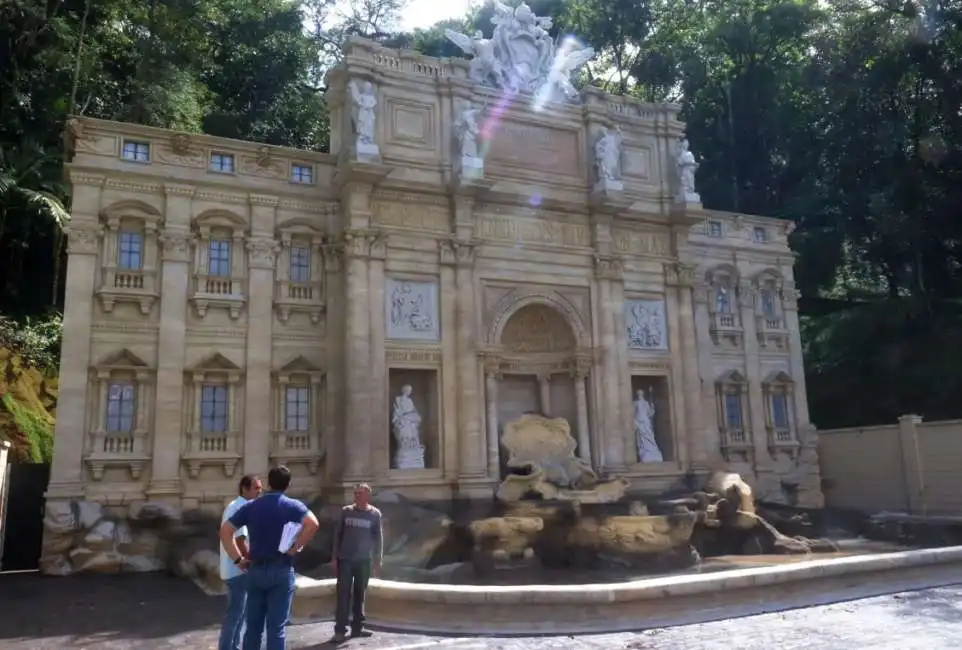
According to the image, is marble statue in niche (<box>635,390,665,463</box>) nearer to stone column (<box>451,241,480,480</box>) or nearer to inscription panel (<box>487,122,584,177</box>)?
stone column (<box>451,241,480,480</box>)

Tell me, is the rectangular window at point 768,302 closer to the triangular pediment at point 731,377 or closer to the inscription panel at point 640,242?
the triangular pediment at point 731,377

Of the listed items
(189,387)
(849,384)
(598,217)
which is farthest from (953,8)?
(189,387)

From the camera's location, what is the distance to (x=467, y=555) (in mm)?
15680

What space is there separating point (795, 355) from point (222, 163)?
721 inches

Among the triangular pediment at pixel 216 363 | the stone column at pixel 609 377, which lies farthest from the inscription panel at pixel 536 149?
the triangular pediment at pixel 216 363

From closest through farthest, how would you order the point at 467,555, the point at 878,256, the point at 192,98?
the point at 467,555 < the point at 192,98 < the point at 878,256

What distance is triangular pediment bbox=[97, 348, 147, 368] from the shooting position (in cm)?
1678

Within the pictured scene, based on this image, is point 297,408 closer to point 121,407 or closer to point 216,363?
point 216,363

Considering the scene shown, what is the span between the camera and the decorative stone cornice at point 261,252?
18516 millimetres

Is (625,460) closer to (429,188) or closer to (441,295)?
(441,295)

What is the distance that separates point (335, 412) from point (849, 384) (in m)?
20.6

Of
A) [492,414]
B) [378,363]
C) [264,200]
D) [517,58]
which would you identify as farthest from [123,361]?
[517,58]

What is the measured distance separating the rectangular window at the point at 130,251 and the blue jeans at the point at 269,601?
41.5 feet

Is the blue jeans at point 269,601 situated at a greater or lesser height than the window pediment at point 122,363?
lesser
